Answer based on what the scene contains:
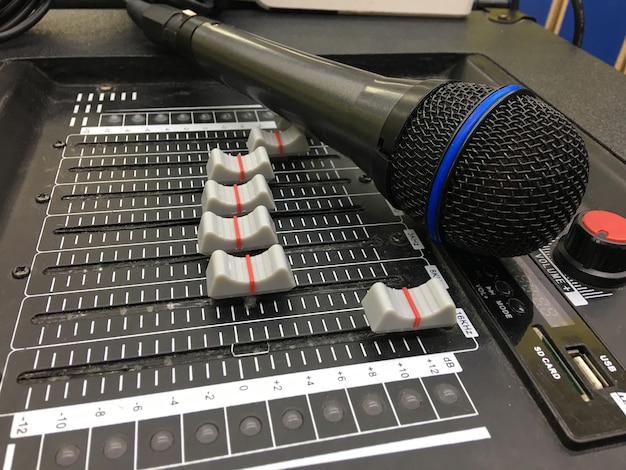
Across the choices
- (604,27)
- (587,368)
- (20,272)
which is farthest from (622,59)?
(20,272)

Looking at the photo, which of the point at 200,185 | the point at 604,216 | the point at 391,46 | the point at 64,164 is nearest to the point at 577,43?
the point at 391,46

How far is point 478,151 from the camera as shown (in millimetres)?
510

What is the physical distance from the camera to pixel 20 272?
56cm

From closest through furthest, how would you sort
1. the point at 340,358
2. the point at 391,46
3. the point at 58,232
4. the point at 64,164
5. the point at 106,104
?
the point at 340,358
the point at 58,232
the point at 64,164
the point at 106,104
the point at 391,46

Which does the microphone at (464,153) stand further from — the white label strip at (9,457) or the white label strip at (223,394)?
the white label strip at (9,457)

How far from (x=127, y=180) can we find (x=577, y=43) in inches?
32.7

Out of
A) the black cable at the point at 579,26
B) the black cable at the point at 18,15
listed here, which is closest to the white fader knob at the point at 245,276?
the black cable at the point at 18,15

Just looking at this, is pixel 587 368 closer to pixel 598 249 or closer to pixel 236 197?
pixel 598 249

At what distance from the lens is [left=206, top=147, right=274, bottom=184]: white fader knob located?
679mm

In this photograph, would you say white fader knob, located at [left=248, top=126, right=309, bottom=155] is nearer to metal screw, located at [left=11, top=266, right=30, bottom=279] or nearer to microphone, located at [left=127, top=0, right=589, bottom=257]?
microphone, located at [left=127, top=0, right=589, bottom=257]

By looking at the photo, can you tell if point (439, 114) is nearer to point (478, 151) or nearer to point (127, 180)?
point (478, 151)

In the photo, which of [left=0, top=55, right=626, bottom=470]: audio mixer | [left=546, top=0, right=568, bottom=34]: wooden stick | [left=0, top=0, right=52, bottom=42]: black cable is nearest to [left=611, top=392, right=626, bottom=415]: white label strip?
[left=0, top=55, right=626, bottom=470]: audio mixer

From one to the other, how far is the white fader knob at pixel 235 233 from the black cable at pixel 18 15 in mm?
517

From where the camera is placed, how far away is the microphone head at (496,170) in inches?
19.8
